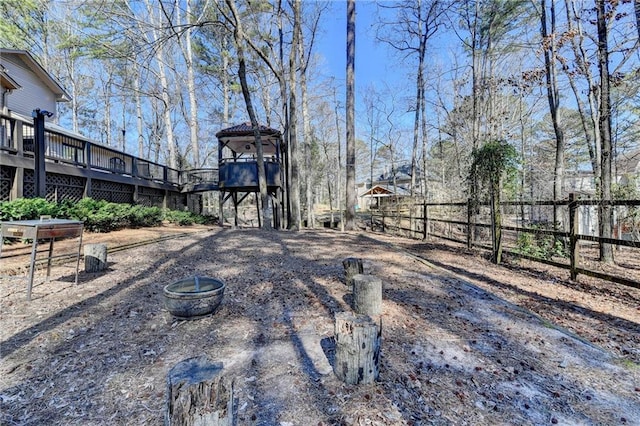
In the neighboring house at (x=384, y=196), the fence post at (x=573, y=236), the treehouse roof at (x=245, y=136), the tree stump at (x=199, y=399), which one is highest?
the treehouse roof at (x=245, y=136)

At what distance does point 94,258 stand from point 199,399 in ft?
14.8

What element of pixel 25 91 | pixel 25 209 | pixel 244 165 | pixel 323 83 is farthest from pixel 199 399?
pixel 323 83

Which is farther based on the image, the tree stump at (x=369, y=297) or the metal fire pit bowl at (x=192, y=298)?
the tree stump at (x=369, y=297)

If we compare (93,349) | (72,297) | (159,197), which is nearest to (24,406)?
(93,349)

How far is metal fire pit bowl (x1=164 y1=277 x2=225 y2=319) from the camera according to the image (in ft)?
10.7

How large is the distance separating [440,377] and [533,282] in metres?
3.51

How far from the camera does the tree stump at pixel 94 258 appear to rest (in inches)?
195

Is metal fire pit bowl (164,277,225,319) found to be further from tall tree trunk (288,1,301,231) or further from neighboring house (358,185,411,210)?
neighboring house (358,185,411,210)

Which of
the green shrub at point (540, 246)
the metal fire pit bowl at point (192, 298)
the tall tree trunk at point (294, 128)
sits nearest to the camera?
the metal fire pit bowl at point (192, 298)

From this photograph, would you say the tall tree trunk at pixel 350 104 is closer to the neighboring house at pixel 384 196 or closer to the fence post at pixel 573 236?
the neighboring house at pixel 384 196

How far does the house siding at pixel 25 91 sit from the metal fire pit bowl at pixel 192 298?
44.0 feet

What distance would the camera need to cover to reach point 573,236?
4.72 m

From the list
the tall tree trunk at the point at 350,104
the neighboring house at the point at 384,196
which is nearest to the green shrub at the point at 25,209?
the tall tree trunk at the point at 350,104

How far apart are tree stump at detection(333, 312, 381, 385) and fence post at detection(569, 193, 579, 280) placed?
4204mm
